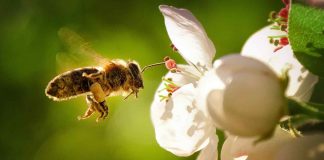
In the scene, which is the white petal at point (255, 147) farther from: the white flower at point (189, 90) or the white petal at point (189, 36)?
the white petal at point (189, 36)

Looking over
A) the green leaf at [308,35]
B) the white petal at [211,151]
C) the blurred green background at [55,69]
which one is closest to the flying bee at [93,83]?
the white petal at [211,151]

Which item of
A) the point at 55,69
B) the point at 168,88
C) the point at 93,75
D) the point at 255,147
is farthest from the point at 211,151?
the point at 55,69

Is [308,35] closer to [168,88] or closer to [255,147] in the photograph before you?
[255,147]

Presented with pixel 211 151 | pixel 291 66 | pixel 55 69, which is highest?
pixel 291 66

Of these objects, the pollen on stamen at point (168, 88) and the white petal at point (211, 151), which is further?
the pollen on stamen at point (168, 88)

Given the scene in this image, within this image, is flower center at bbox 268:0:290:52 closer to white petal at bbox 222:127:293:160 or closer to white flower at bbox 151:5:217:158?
white flower at bbox 151:5:217:158

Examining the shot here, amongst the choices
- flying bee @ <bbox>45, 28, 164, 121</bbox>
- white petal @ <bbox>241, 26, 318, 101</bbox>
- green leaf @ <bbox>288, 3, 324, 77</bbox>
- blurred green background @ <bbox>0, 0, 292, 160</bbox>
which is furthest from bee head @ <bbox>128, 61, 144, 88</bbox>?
blurred green background @ <bbox>0, 0, 292, 160</bbox>
